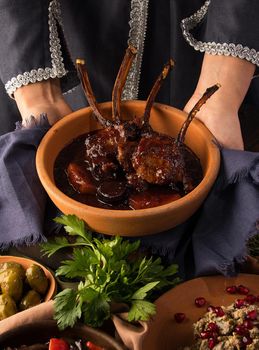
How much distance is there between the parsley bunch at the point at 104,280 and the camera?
1.16 m

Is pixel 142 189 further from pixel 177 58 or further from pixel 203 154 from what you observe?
pixel 177 58

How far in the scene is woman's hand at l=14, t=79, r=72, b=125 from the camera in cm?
155

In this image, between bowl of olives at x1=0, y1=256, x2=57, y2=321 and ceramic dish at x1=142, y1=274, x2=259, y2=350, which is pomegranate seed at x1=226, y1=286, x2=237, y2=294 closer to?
ceramic dish at x1=142, y1=274, x2=259, y2=350

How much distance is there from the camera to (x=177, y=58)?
193 cm

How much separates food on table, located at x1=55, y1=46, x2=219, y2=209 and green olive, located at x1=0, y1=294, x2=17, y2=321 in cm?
27

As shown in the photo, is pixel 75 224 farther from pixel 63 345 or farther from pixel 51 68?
pixel 51 68

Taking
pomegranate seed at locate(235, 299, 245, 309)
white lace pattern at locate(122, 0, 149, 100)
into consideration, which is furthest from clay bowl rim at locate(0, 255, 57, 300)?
white lace pattern at locate(122, 0, 149, 100)

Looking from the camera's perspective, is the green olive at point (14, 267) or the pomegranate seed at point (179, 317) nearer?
the pomegranate seed at point (179, 317)

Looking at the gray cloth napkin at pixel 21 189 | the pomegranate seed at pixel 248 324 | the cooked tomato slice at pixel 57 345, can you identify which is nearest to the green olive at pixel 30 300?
the gray cloth napkin at pixel 21 189

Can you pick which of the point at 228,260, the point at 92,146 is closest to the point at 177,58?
the point at 92,146

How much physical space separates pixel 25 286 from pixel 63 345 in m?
0.29

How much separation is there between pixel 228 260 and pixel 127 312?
277 millimetres

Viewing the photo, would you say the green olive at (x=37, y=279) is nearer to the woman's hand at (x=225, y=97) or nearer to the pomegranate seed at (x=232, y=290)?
the pomegranate seed at (x=232, y=290)

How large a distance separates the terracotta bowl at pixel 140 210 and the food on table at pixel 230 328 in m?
0.22
